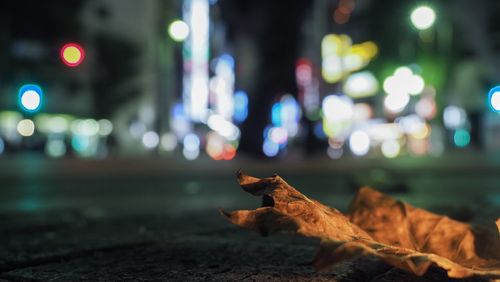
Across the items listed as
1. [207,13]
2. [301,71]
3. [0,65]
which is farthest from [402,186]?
[207,13]

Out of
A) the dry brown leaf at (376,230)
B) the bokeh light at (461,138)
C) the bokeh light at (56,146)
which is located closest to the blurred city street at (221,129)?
the dry brown leaf at (376,230)

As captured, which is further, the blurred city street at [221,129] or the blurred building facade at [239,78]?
the blurred building facade at [239,78]

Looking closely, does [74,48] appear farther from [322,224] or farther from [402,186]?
[322,224]

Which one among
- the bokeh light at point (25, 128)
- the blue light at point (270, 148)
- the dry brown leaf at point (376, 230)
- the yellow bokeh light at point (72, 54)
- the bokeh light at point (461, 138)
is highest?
the bokeh light at point (25, 128)

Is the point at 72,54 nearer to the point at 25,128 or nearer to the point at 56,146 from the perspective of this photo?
the point at 25,128

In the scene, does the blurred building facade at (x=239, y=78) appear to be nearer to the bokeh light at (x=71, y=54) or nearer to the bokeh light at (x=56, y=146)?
the bokeh light at (x=56, y=146)

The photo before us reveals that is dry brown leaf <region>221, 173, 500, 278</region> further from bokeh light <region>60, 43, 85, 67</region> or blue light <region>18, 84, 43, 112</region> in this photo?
blue light <region>18, 84, 43, 112</region>

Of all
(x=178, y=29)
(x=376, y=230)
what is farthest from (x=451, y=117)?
(x=376, y=230)
